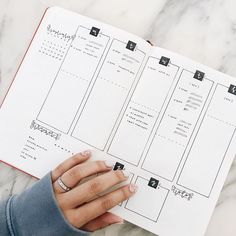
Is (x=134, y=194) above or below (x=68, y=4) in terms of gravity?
below

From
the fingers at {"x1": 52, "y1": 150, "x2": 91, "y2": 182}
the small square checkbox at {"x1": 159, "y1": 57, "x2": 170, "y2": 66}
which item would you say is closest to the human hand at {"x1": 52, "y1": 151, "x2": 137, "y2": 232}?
the fingers at {"x1": 52, "y1": 150, "x2": 91, "y2": 182}

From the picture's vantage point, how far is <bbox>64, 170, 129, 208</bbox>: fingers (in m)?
0.64

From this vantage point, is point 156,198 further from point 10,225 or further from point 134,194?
point 10,225

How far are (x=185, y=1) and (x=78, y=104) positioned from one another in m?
0.22

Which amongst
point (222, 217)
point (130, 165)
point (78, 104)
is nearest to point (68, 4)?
point (78, 104)

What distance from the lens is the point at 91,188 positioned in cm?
64

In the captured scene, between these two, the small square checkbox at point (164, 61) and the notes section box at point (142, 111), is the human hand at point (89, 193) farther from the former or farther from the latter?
the small square checkbox at point (164, 61)

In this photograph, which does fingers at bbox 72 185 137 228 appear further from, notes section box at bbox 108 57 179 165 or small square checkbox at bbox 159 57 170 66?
small square checkbox at bbox 159 57 170 66

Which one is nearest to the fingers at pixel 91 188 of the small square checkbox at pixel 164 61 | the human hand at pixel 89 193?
the human hand at pixel 89 193

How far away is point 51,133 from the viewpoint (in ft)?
2.23

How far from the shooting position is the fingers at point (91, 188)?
2.10 feet

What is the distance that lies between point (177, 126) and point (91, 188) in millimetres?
144

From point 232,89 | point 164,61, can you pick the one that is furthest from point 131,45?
point 232,89

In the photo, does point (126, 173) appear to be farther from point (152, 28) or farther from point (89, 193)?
point (152, 28)
